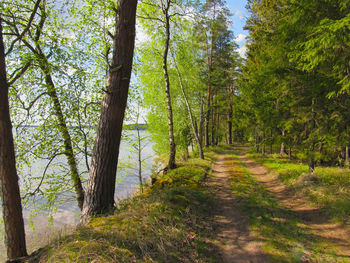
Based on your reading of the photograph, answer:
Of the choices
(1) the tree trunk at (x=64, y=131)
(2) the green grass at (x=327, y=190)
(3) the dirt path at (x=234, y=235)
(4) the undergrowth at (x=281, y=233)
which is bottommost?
(3) the dirt path at (x=234, y=235)

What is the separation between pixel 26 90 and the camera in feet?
21.5

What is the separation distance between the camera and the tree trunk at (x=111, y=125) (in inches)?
175

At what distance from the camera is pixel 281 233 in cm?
408

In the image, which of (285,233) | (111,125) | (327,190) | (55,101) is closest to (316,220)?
(285,233)

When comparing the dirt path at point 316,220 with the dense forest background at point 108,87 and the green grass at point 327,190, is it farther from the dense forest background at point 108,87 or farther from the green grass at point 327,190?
the dense forest background at point 108,87

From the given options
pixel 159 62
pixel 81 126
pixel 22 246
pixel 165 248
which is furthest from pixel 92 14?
pixel 165 248

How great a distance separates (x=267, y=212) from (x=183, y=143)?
1053cm

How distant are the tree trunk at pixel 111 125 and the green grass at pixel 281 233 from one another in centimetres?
358

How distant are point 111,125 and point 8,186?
2.29 meters

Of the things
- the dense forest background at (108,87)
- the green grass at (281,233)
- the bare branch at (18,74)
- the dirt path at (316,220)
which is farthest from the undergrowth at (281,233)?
the bare branch at (18,74)

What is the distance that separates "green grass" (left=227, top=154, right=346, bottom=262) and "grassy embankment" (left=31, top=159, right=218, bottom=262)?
1.14m

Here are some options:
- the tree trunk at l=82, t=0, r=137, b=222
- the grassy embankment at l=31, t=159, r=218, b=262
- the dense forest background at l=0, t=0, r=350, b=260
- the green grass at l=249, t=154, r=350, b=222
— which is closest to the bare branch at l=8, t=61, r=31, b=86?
the dense forest background at l=0, t=0, r=350, b=260

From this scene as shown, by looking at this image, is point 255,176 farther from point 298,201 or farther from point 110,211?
point 110,211

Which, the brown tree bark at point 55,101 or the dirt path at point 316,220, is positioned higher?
the brown tree bark at point 55,101
